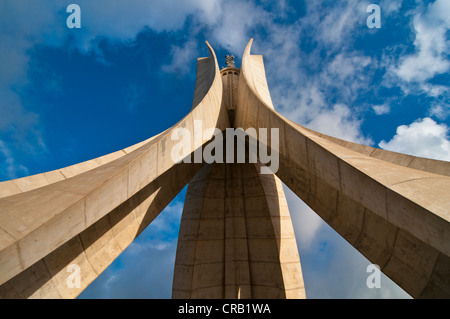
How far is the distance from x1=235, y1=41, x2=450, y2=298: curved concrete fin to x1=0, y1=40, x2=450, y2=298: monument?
0.05ft

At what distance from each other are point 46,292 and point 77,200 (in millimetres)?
1646

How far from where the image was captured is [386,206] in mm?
2422

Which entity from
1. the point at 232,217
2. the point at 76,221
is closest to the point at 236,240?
the point at 232,217

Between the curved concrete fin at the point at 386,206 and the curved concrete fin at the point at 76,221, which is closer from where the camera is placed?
the curved concrete fin at the point at 386,206

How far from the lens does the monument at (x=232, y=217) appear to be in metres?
2.36

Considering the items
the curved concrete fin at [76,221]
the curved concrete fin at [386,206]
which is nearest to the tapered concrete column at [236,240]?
the curved concrete fin at [76,221]

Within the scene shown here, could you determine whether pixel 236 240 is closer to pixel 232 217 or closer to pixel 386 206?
pixel 232 217

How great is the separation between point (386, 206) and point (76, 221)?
154 inches

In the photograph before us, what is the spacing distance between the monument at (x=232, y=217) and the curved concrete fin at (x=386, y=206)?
1 cm

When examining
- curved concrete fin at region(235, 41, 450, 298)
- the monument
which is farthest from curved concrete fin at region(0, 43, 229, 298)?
curved concrete fin at region(235, 41, 450, 298)

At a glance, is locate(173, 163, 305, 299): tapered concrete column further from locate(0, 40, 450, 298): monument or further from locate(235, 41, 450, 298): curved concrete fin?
locate(235, 41, 450, 298): curved concrete fin

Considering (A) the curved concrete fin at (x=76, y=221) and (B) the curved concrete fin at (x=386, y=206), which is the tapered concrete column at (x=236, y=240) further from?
(B) the curved concrete fin at (x=386, y=206)
